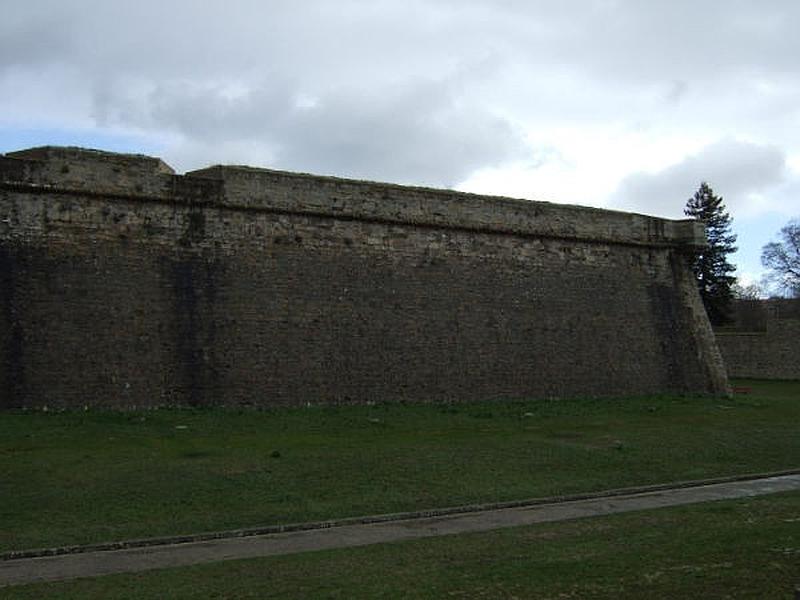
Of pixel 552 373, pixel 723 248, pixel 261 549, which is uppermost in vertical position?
pixel 723 248

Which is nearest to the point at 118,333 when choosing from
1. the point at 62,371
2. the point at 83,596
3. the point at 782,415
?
the point at 62,371

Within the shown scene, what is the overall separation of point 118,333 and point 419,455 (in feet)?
23.0

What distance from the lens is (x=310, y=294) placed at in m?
19.5

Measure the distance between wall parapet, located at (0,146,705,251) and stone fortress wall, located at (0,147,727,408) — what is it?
0.04 metres

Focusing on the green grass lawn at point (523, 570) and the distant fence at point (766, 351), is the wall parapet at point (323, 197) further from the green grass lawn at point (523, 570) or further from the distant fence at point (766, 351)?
the distant fence at point (766, 351)

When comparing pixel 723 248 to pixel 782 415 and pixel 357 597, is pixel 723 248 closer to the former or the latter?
pixel 782 415

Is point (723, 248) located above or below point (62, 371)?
above

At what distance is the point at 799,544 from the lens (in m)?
7.93

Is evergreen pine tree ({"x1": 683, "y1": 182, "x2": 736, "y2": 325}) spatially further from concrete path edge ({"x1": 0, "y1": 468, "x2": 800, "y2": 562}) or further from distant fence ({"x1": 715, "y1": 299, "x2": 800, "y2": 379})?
concrete path edge ({"x1": 0, "y1": 468, "x2": 800, "y2": 562})

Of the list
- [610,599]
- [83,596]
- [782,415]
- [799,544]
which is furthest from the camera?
[782,415]

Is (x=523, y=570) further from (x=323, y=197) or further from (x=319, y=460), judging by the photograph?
(x=323, y=197)

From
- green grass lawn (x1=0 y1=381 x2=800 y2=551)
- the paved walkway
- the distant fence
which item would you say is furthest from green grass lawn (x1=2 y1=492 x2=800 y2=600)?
the distant fence

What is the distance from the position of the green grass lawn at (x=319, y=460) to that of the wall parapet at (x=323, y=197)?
15.4ft

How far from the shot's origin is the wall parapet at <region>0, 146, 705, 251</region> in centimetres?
1680
